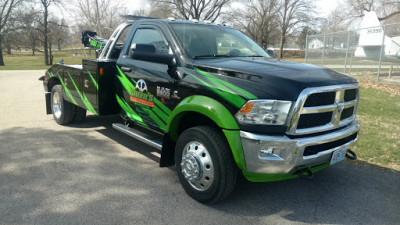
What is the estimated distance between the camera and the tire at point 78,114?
6.46 metres

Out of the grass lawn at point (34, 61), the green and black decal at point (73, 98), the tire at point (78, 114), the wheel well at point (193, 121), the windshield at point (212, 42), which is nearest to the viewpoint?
the wheel well at point (193, 121)

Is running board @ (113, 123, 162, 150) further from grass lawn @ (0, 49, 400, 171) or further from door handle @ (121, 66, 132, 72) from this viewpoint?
grass lawn @ (0, 49, 400, 171)

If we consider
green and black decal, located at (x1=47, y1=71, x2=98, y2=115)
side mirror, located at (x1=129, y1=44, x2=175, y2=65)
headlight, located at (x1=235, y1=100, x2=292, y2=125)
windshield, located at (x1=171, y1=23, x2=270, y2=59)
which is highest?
windshield, located at (x1=171, y1=23, x2=270, y2=59)

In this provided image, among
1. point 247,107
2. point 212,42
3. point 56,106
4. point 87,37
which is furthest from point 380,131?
point 87,37

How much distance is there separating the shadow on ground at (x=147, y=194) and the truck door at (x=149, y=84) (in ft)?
2.48

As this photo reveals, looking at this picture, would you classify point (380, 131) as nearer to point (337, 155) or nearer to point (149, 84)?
point (337, 155)

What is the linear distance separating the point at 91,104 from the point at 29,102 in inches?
201

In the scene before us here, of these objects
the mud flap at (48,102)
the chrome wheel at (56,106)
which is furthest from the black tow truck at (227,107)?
the mud flap at (48,102)

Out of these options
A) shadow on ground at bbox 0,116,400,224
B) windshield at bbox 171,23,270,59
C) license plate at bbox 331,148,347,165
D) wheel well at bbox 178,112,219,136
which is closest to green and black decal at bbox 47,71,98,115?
shadow on ground at bbox 0,116,400,224

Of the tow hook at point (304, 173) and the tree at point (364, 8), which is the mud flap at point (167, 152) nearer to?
the tow hook at point (304, 173)

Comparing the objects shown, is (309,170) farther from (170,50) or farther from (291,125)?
(170,50)

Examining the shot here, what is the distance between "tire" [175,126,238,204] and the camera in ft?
10.0

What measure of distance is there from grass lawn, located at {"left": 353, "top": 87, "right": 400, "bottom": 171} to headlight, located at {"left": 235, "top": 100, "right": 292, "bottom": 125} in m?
2.72

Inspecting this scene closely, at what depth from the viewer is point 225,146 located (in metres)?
3.08
